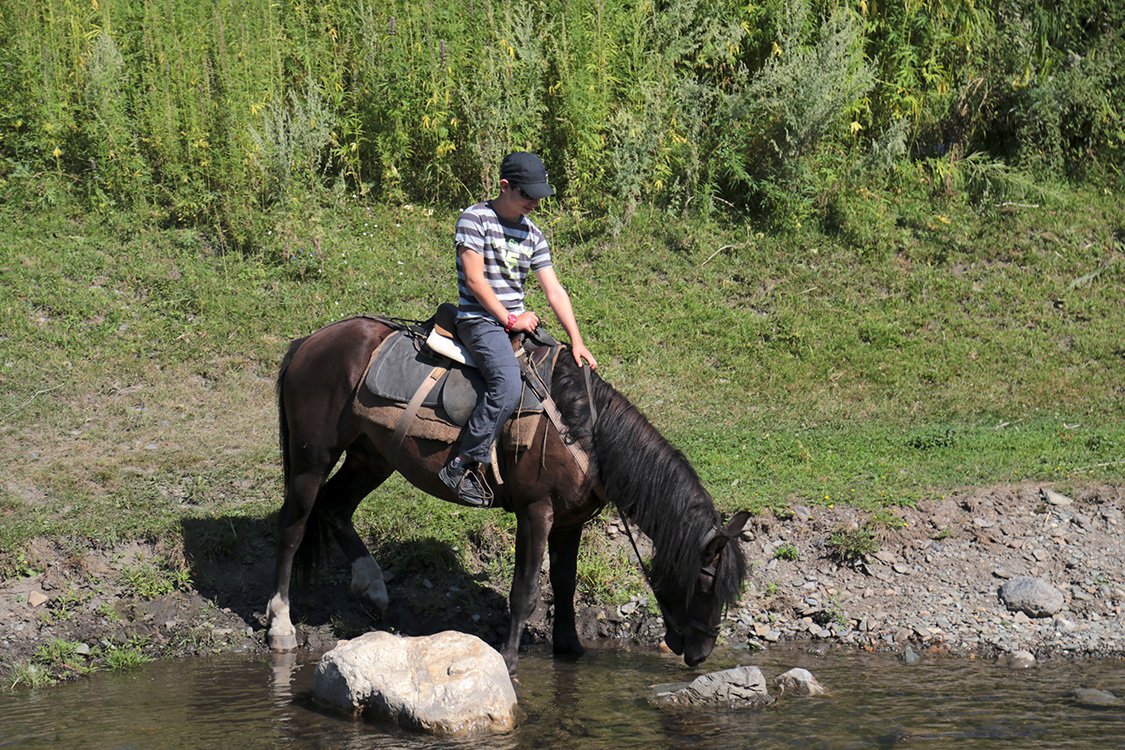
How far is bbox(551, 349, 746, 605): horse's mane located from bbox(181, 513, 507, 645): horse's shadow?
166 cm

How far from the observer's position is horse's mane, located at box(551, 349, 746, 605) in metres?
5.42

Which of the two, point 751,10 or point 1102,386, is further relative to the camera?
point 751,10

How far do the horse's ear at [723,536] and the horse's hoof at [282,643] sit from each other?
2853 millimetres

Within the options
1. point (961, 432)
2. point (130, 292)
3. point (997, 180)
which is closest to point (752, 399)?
point (961, 432)

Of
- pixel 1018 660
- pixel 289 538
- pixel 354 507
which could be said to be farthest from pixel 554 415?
pixel 1018 660

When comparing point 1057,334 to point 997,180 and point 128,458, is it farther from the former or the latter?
point 128,458

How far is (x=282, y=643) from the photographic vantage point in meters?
6.30

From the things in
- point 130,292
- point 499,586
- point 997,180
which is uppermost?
point 997,180

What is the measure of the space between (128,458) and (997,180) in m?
11.5

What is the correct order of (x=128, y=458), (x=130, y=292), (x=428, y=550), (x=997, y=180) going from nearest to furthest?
(x=428, y=550), (x=128, y=458), (x=130, y=292), (x=997, y=180)

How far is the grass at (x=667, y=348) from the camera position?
7.79m

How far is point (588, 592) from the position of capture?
6.84 m

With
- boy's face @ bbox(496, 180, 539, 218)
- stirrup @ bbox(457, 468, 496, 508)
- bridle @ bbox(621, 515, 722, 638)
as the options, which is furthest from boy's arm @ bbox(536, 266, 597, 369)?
bridle @ bbox(621, 515, 722, 638)

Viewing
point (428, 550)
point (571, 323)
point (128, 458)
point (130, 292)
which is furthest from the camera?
point (130, 292)
